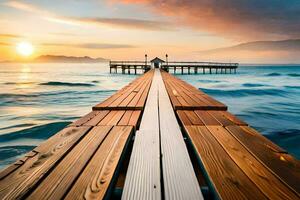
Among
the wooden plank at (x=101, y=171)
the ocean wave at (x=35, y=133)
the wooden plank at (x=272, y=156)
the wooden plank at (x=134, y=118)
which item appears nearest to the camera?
the wooden plank at (x=101, y=171)

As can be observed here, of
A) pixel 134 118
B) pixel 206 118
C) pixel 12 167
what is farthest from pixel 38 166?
pixel 206 118

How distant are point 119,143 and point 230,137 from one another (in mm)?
1290

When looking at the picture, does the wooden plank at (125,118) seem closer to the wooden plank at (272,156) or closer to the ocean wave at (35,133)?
the wooden plank at (272,156)

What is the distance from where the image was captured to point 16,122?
10414 mm

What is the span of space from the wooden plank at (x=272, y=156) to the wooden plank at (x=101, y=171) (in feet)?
4.19

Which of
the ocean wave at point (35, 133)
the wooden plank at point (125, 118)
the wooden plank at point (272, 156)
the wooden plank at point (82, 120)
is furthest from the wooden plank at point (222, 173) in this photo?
the ocean wave at point (35, 133)

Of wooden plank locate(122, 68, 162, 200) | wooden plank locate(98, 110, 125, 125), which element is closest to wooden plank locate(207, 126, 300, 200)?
wooden plank locate(122, 68, 162, 200)

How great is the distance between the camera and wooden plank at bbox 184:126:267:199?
60.1 inches

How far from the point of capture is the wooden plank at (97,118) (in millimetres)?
3264

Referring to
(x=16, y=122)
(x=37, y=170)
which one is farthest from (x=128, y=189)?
(x=16, y=122)

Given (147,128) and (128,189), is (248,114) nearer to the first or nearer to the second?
(147,128)

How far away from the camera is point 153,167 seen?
192 cm

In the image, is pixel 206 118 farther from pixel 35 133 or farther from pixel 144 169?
pixel 35 133

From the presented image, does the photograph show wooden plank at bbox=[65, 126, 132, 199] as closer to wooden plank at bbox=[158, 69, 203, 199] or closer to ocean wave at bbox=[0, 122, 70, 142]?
wooden plank at bbox=[158, 69, 203, 199]
